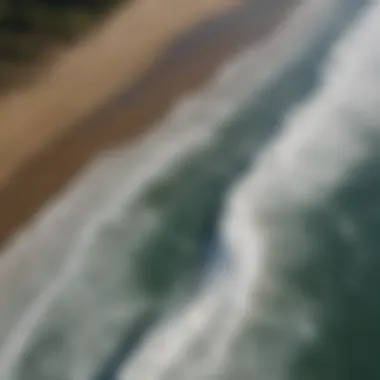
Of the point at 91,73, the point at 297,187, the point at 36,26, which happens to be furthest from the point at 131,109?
the point at 297,187

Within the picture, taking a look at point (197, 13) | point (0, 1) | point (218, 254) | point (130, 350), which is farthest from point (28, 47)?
point (130, 350)

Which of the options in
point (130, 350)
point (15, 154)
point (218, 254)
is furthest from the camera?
point (15, 154)

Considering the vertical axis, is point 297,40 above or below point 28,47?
below

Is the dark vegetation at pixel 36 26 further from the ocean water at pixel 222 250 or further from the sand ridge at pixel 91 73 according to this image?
the ocean water at pixel 222 250

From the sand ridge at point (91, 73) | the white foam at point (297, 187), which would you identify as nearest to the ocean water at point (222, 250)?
the white foam at point (297, 187)

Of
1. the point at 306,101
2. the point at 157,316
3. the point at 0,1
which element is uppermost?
the point at 0,1

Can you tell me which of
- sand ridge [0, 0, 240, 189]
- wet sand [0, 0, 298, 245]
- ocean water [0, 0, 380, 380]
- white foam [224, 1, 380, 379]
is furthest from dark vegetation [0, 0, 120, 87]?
white foam [224, 1, 380, 379]

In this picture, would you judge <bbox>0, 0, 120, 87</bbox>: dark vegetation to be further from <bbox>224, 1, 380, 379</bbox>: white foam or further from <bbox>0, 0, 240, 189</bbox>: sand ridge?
<bbox>224, 1, 380, 379</bbox>: white foam

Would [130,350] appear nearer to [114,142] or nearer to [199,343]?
[199,343]
